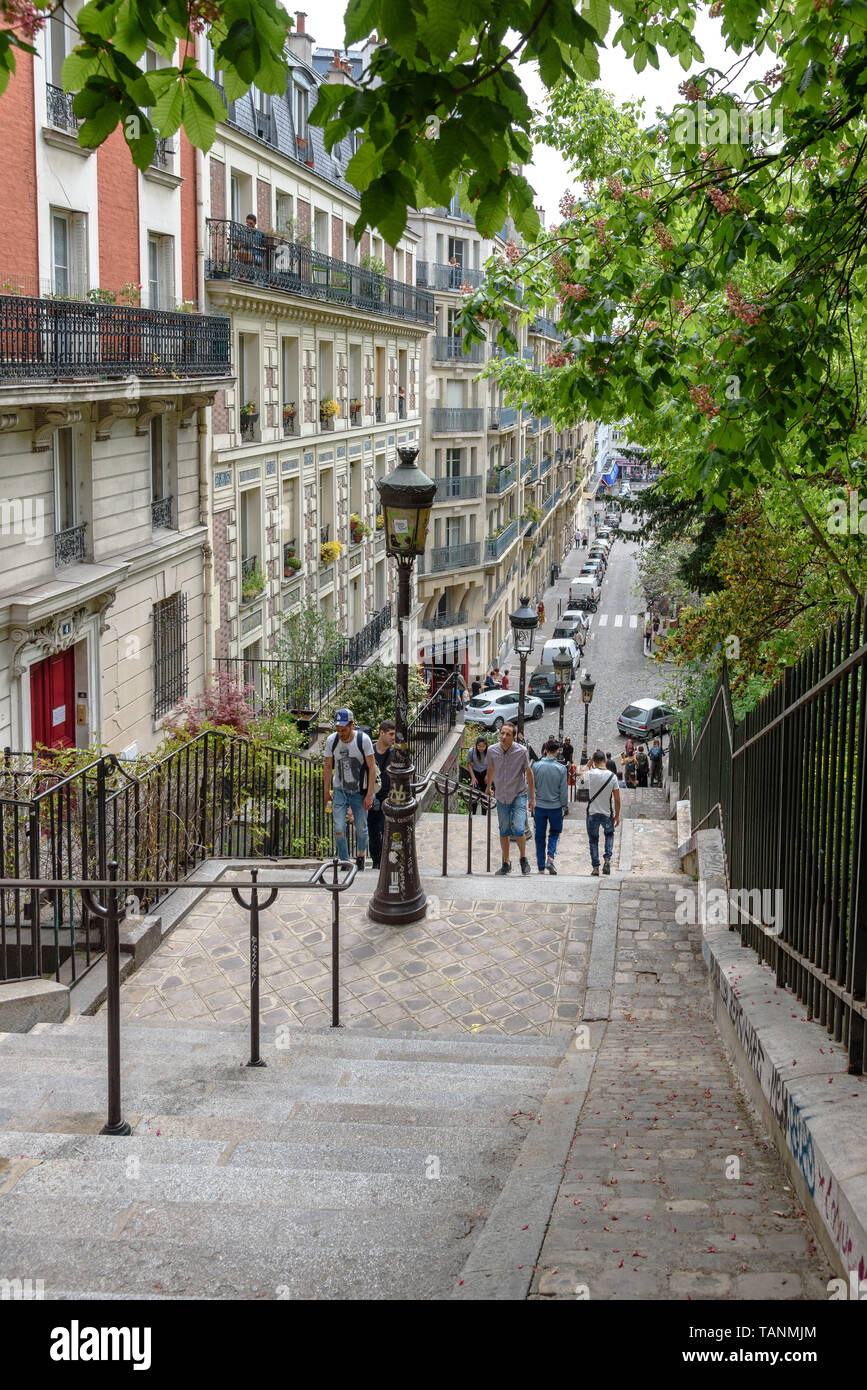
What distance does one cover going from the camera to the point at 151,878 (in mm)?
9648

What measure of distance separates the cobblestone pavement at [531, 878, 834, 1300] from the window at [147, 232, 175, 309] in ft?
48.3

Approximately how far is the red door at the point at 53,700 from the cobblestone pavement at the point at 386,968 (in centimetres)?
578

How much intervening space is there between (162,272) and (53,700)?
7.33 meters

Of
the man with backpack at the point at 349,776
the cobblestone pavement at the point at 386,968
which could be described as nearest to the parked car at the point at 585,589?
the man with backpack at the point at 349,776

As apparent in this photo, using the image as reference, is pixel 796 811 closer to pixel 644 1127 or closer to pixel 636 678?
pixel 644 1127

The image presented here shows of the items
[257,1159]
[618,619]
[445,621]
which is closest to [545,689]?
[445,621]

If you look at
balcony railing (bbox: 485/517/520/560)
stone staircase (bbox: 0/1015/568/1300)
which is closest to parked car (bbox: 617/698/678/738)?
balcony railing (bbox: 485/517/520/560)

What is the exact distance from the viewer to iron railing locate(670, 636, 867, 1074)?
420 centimetres

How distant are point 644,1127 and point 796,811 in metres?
1.53

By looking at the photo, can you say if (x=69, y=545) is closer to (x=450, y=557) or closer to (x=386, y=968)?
(x=386, y=968)

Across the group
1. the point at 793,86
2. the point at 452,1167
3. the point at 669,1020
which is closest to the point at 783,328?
the point at 793,86

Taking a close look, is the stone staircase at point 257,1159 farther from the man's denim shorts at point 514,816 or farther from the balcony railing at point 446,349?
the balcony railing at point 446,349

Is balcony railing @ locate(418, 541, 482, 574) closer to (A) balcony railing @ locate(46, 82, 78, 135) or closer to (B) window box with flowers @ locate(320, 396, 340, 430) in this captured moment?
(B) window box with flowers @ locate(320, 396, 340, 430)

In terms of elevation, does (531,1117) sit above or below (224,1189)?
below
